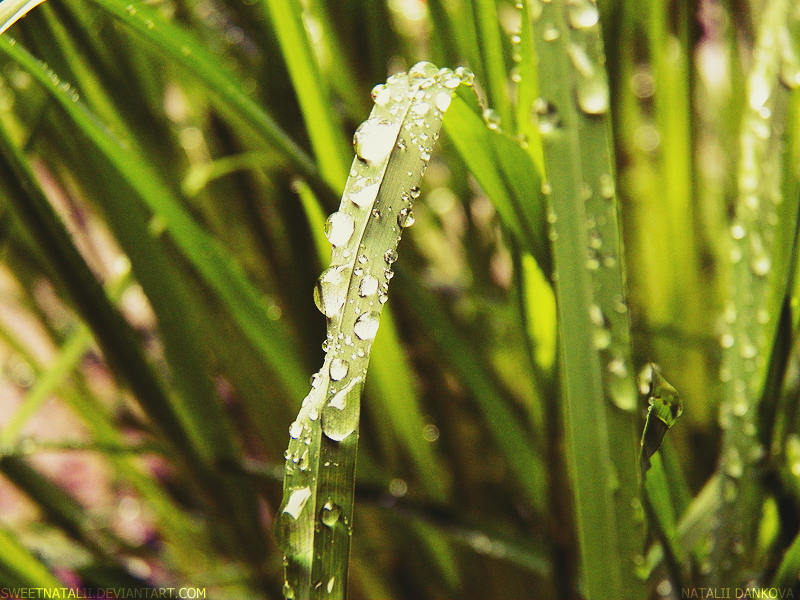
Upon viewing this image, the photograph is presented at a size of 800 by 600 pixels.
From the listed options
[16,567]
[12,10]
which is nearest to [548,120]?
[12,10]

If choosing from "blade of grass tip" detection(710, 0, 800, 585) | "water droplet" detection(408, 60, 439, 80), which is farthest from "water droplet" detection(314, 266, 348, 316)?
"blade of grass tip" detection(710, 0, 800, 585)

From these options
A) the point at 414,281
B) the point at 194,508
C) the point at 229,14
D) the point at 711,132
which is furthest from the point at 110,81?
the point at 711,132

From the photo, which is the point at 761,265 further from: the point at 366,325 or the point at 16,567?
the point at 16,567

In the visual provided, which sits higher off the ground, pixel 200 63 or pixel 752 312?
pixel 200 63

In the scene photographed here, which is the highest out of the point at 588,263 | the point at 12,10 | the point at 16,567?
the point at 12,10

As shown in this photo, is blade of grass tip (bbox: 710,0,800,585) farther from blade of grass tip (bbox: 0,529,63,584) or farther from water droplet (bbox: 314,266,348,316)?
blade of grass tip (bbox: 0,529,63,584)

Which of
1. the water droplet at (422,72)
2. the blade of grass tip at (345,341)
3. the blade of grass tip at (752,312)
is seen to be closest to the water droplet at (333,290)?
the blade of grass tip at (345,341)
